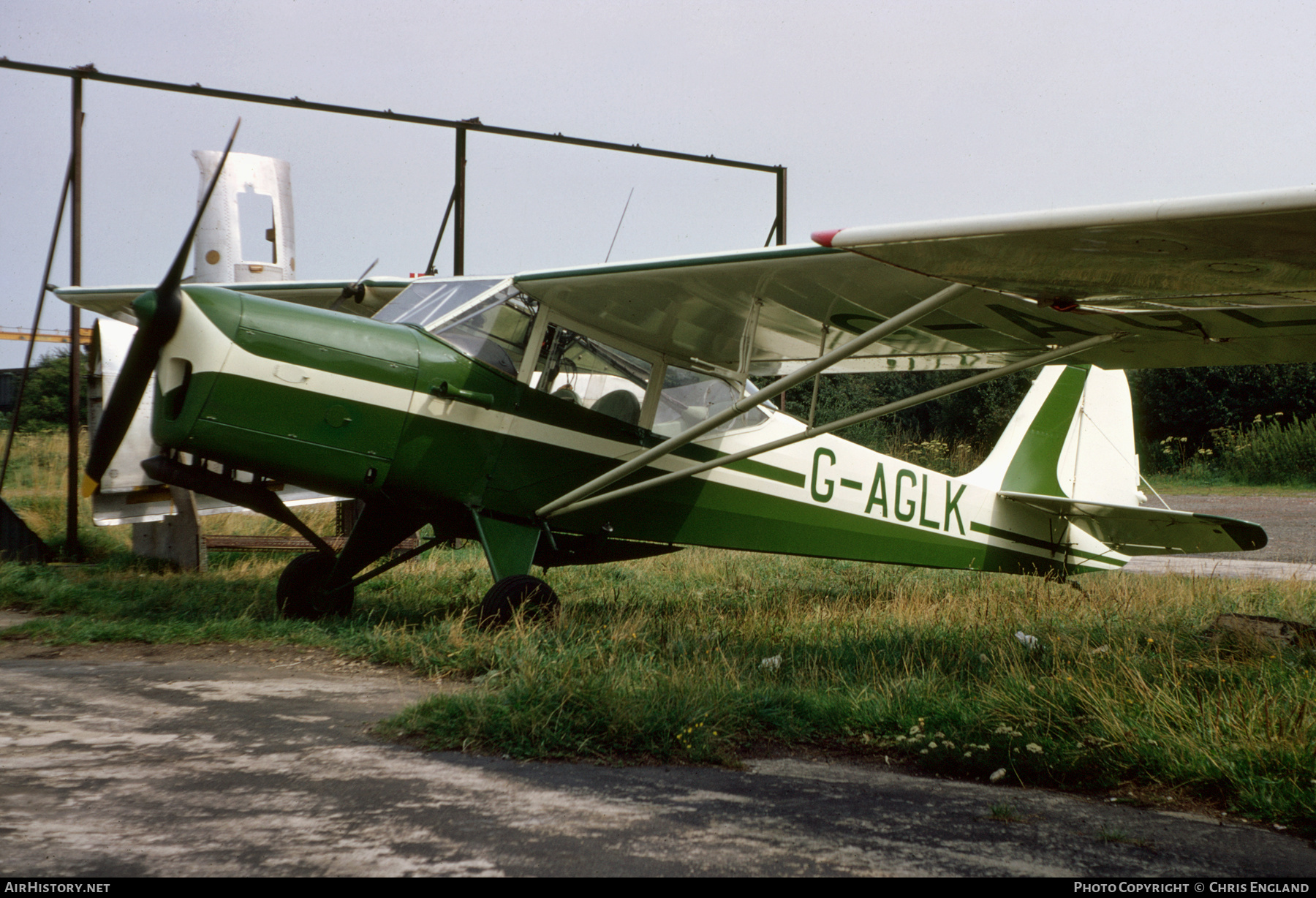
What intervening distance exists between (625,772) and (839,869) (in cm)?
108

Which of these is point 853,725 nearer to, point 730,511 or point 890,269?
point 890,269

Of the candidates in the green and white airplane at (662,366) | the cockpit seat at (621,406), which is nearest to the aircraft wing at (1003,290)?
the green and white airplane at (662,366)

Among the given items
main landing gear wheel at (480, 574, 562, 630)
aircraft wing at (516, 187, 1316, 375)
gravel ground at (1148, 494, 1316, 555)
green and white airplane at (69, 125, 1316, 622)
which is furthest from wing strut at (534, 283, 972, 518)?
gravel ground at (1148, 494, 1316, 555)

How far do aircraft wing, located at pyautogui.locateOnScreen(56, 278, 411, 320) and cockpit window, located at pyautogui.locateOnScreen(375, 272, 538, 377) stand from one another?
1.19m

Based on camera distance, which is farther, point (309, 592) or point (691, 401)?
point (691, 401)

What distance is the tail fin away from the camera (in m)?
8.96

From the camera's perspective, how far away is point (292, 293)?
8.01 m

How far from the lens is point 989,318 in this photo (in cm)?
626

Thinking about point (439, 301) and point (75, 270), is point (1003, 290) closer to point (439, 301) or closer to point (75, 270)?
point (439, 301)

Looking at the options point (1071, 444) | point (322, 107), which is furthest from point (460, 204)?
point (1071, 444)

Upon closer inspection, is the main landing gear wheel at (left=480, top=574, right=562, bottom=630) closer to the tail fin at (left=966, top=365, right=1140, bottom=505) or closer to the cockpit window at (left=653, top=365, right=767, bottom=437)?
the cockpit window at (left=653, top=365, right=767, bottom=437)

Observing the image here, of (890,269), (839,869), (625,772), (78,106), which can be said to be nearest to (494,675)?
(625,772)

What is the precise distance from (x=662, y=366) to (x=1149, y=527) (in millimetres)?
4627

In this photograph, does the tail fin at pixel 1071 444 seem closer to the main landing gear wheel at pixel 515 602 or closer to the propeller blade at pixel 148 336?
the main landing gear wheel at pixel 515 602
